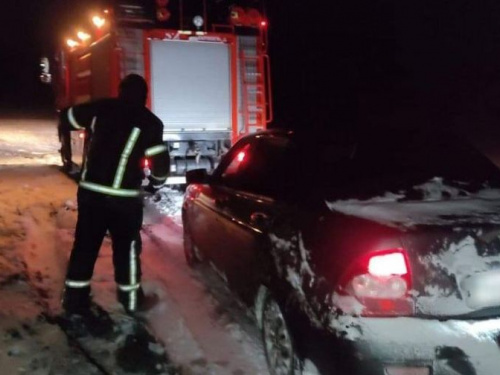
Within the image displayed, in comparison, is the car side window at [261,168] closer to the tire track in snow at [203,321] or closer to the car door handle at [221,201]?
the car door handle at [221,201]

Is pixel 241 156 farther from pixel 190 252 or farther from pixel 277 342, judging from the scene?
pixel 277 342

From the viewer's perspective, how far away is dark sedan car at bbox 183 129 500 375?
311 centimetres

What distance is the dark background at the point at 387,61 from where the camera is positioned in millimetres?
24641

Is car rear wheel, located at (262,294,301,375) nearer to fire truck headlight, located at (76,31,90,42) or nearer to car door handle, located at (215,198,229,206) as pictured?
car door handle, located at (215,198,229,206)

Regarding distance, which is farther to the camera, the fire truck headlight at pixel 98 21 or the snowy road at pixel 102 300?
the fire truck headlight at pixel 98 21

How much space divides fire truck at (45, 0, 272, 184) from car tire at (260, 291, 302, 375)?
6766mm

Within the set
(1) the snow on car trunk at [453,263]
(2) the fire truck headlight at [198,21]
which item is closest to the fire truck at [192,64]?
(2) the fire truck headlight at [198,21]

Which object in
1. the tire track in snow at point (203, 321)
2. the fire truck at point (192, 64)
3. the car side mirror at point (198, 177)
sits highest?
the fire truck at point (192, 64)

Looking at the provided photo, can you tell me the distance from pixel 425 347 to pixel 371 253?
482 millimetres

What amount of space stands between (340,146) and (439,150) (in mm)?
617

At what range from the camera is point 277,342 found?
3.91m

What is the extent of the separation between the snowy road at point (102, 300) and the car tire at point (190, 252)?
10 centimetres

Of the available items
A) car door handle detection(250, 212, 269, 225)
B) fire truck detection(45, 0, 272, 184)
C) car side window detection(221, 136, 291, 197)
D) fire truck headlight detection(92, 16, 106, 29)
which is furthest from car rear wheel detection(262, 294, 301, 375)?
fire truck headlight detection(92, 16, 106, 29)

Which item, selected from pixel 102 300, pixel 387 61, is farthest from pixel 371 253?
pixel 387 61
